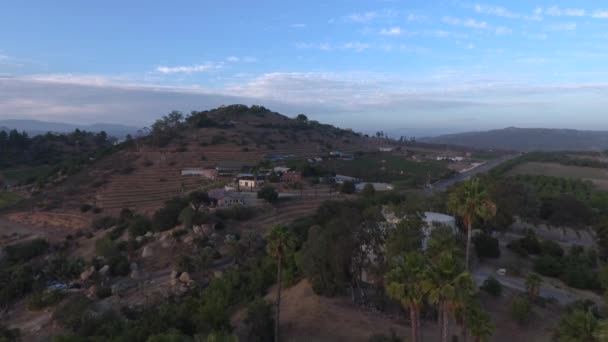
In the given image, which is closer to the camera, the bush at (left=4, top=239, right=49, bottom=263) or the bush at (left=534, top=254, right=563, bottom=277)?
the bush at (left=534, top=254, right=563, bottom=277)

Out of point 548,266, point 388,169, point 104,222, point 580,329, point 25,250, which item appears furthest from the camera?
point 388,169

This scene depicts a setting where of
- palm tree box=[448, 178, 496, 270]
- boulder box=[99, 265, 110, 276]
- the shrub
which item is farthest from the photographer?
the shrub

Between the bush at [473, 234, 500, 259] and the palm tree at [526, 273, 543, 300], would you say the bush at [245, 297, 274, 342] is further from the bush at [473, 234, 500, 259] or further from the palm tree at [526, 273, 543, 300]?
the bush at [473, 234, 500, 259]

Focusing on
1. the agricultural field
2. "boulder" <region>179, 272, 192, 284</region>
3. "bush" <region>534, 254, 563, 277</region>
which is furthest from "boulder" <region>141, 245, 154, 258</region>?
the agricultural field

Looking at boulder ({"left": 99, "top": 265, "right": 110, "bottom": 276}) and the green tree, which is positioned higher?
the green tree

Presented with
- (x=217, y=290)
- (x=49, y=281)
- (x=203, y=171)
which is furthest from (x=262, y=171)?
(x=217, y=290)

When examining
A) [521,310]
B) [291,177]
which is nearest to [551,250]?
[521,310]

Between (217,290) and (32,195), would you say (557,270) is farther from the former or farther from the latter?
(32,195)

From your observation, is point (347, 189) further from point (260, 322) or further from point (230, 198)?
point (260, 322)
